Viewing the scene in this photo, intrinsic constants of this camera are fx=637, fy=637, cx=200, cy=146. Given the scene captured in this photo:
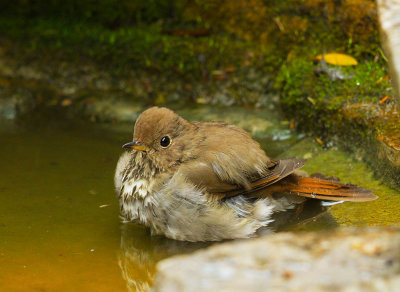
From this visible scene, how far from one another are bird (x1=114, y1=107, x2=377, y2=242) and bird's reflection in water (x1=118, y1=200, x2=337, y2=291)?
0.24 feet

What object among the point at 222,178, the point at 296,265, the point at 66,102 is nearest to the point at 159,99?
the point at 66,102

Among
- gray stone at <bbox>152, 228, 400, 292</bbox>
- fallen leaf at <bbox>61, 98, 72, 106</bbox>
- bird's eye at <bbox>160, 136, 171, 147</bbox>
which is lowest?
fallen leaf at <bbox>61, 98, 72, 106</bbox>

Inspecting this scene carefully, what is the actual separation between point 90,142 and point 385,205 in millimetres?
2727

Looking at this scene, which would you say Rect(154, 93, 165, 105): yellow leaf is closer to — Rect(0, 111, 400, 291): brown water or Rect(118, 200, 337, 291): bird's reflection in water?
Rect(0, 111, 400, 291): brown water

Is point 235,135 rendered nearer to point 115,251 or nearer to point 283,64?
point 115,251

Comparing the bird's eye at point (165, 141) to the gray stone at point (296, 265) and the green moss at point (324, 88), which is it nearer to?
the green moss at point (324, 88)

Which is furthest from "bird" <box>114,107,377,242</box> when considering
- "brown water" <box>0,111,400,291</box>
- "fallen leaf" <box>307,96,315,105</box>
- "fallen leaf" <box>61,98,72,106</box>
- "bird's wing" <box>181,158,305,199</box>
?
"fallen leaf" <box>61,98,72,106</box>

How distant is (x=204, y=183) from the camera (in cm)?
419

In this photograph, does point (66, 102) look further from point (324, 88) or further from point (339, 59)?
point (339, 59)

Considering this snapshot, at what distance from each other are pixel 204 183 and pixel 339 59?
90.0 inches

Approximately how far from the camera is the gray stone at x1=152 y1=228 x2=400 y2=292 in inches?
85.9

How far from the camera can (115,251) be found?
411 centimetres

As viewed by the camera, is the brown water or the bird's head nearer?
the brown water

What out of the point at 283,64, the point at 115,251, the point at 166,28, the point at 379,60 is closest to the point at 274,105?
the point at 283,64
